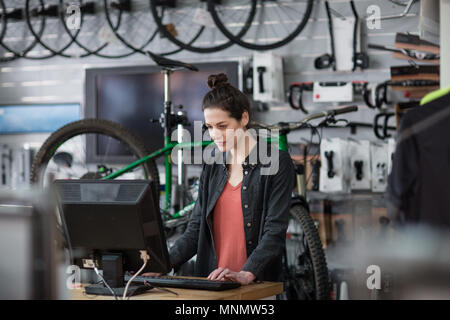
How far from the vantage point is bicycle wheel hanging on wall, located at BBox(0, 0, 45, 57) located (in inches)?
240

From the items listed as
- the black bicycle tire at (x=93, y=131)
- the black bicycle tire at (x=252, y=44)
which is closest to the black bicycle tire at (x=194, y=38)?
the black bicycle tire at (x=252, y=44)

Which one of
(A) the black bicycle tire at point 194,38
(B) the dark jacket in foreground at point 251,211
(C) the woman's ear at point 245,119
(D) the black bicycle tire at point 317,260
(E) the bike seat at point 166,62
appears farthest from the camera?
(A) the black bicycle tire at point 194,38

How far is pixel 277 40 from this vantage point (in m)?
5.26

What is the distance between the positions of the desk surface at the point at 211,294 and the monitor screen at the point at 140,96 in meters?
3.10

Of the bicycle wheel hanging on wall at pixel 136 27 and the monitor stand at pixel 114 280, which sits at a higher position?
the bicycle wheel hanging on wall at pixel 136 27

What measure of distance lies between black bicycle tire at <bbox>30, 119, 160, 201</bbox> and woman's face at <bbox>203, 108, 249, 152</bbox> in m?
1.53

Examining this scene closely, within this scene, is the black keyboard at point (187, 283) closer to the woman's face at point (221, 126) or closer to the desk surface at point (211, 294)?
the desk surface at point (211, 294)

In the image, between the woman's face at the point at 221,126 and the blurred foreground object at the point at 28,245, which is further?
the woman's face at the point at 221,126

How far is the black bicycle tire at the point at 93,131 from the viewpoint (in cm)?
418

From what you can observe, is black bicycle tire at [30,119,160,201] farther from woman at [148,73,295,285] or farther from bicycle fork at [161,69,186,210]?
woman at [148,73,295,285]

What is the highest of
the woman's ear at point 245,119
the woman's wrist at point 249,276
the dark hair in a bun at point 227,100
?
the dark hair in a bun at point 227,100

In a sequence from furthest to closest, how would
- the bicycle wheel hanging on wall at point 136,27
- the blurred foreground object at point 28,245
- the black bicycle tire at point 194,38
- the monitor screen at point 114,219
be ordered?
the bicycle wheel hanging on wall at point 136,27, the black bicycle tire at point 194,38, the monitor screen at point 114,219, the blurred foreground object at point 28,245

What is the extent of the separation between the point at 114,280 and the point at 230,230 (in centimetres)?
69

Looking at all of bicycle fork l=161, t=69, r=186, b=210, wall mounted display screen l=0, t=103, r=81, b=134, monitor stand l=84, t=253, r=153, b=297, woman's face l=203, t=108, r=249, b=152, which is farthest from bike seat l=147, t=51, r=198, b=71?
monitor stand l=84, t=253, r=153, b=297
